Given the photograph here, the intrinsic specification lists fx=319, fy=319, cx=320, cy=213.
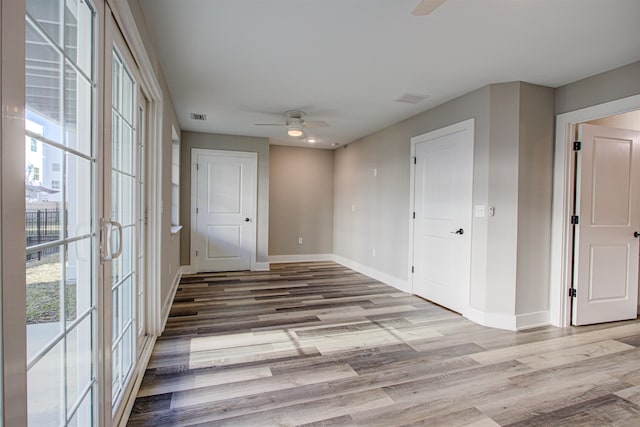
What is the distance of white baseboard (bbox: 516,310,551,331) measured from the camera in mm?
3195

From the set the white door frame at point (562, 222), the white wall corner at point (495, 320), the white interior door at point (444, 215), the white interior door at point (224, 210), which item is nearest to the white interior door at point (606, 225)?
the white door frame at point (562, 222)

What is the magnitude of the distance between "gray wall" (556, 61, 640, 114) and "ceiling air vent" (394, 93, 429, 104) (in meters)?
1.35

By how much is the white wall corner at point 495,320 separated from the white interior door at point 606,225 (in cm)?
70

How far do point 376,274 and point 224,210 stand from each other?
2.84 metres

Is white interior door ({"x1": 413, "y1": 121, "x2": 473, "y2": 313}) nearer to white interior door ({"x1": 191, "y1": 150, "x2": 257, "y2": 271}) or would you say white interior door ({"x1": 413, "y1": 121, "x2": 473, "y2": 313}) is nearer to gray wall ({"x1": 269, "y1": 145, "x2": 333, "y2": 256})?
gray wall ({"x1": 269, "y1": 145, "x2": 333, "y2": 256})

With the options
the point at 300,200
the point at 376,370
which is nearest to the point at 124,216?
the point at 376,370

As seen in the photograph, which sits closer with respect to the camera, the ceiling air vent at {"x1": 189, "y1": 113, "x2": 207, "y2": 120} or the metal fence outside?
the metal fence outside

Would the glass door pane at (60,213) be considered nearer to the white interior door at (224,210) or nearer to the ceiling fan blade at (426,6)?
the ceiling fan blade at (426,6)

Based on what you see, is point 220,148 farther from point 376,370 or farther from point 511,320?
point 511,320

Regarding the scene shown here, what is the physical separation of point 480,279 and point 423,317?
0.72m

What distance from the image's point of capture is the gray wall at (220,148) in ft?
17.6

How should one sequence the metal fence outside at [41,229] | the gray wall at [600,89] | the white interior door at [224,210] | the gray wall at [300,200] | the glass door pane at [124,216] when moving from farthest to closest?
the gray wall at [300,200] < the white interior door at [224,210] < the gray wall at [600,89] < the glass door pane at [124,216] < the metal fence outside at [41,229]

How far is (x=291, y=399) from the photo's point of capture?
1960 millimetres

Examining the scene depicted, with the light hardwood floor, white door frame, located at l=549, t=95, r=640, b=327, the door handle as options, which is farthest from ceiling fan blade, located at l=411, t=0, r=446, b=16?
white door frame, located at l=549, t=95, r=640, b=327
